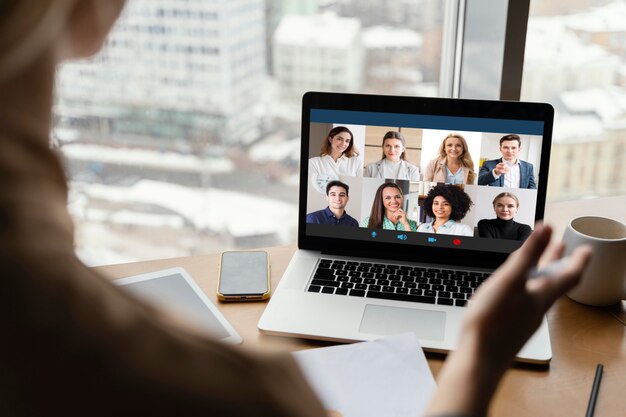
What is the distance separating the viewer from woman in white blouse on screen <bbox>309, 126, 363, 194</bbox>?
1162mm

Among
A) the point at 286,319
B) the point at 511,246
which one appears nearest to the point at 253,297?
the point at 286,319

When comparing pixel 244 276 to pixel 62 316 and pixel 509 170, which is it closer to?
pixel 509 170

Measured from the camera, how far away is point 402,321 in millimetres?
1034

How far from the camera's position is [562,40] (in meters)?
1.71

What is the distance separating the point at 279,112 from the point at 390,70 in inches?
11.5

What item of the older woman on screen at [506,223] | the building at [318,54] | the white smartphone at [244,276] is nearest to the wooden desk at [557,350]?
the white smartphone at [244,276]

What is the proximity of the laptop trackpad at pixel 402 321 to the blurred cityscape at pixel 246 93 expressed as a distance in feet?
2.42

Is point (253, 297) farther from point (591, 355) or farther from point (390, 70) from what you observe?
point (390, 70)

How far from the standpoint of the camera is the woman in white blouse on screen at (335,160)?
1.16m

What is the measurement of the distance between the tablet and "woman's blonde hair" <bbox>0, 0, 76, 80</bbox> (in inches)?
28.6

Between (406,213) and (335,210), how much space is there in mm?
117

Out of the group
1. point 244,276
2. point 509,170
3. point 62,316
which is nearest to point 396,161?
point 509,170

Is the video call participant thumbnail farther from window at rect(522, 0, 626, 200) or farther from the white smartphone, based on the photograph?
window at rect(522, 0, 626, 200)

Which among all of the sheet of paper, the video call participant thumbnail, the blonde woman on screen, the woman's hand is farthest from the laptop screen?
the blonde woman on screen
